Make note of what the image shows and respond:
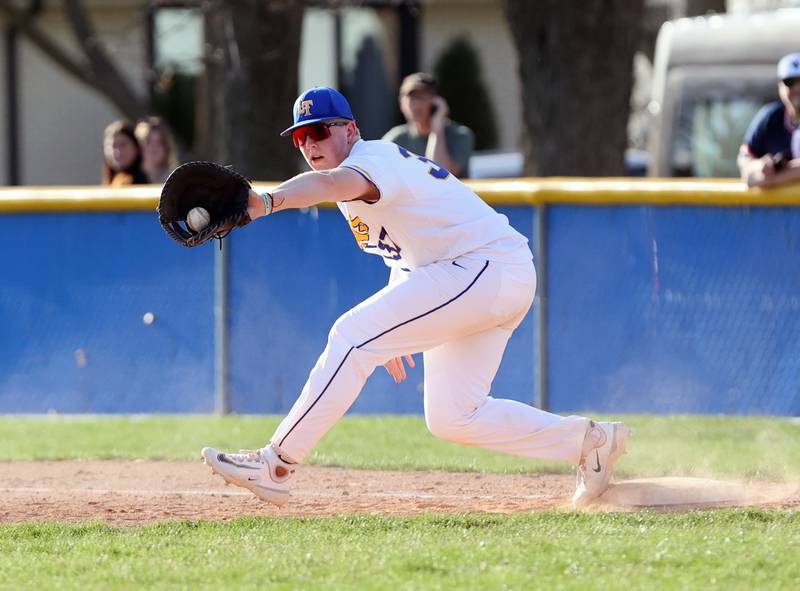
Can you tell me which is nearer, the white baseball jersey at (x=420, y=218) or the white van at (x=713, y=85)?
the white baseball jersey at (x=420, y=218)

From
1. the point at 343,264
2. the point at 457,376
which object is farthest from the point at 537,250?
the point at 457,376

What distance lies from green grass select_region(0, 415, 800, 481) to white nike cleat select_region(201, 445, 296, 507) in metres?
2.15

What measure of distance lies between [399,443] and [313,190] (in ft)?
12.7

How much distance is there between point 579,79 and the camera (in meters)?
13.7

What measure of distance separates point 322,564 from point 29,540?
134 centimetres

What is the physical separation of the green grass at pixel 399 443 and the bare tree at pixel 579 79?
414 centimetres

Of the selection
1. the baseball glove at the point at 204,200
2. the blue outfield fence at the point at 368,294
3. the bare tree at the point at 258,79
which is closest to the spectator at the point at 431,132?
the blue outfield fence at the point at 368,294

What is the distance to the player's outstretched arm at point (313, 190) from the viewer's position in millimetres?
5746

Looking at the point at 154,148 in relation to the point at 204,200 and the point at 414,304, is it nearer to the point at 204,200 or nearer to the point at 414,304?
the point at 414,304

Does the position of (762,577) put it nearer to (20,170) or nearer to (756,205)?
(756,205)

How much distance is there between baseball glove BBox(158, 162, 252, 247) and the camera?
5.78m

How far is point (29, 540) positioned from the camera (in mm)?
6031

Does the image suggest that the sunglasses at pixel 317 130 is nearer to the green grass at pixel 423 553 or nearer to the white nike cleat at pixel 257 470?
the white nike cleat at pixel 257 470

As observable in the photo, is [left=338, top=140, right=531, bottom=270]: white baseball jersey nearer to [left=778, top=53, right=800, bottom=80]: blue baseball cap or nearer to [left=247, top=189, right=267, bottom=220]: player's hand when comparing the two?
[left=247, top=189, right=267, bottom=220]: player's hand
